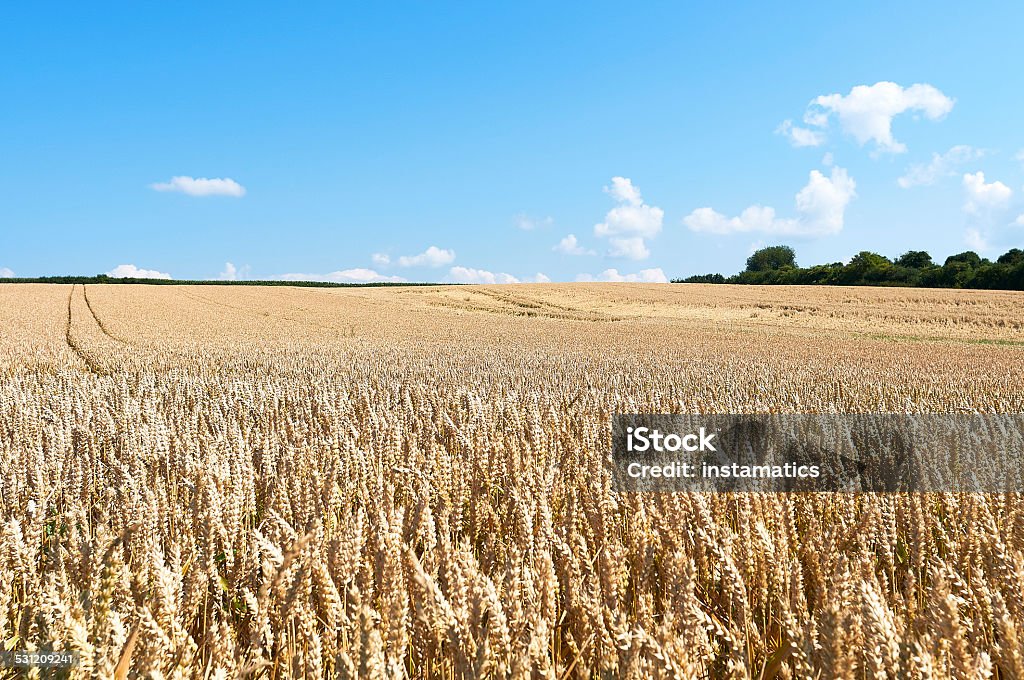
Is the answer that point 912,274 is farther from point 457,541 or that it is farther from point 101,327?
point 457,541

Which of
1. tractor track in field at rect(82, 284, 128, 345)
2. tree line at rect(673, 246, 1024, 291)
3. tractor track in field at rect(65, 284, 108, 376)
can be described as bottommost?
tractor track in field at rect(65, 284, 108, 376)

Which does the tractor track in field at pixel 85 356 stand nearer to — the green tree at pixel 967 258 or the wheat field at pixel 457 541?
the wheat field at pixel 457 541

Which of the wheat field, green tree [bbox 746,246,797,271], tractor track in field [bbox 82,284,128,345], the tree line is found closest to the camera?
the wheat field

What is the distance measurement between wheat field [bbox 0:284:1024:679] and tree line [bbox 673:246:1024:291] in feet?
161

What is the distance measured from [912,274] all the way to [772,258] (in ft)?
198

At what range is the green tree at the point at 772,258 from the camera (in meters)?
115

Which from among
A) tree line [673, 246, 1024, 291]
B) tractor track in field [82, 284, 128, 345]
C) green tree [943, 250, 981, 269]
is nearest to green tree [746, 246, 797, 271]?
tree line [673, 246, 1024, 291]

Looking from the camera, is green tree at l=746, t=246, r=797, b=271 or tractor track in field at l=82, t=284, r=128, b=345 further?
green tree at l=746, t=246, r=797, b=271

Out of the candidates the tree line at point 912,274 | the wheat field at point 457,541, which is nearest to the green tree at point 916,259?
the tree line at point 912,274

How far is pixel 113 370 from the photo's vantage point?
10.3 metres

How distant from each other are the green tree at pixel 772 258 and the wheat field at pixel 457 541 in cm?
11334

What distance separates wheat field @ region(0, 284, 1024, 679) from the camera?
1.49 meters

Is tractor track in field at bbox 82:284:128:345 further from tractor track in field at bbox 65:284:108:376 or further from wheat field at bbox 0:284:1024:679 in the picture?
wheat field at bbox 0:284:1024:679

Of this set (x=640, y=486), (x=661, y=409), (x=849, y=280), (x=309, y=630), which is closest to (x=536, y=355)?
(x=661, y=409)
